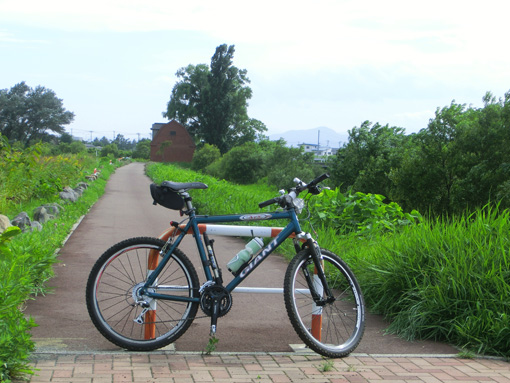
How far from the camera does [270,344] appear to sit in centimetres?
490

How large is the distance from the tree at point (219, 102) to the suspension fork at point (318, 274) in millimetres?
72156

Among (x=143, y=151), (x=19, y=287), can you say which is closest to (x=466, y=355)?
(x=19, y=287)

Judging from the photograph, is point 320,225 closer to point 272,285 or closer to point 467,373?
point 272,285

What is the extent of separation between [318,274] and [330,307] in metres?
0.34

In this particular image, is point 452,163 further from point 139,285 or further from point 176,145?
point 176,145

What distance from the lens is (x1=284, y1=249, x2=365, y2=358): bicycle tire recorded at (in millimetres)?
4343

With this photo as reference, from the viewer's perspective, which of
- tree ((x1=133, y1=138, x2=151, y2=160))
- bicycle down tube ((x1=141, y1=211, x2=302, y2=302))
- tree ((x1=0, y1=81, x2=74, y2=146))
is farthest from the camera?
tree ((x1=133, y1=138, x2=151, y2=160))

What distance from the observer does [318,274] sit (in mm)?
4645

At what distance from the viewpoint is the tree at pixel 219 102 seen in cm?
7656

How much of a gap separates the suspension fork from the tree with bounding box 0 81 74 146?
82642 millimetres

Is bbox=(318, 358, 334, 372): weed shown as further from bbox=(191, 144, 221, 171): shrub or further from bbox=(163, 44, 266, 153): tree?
bbox=(163, 44, 266, 153): tree

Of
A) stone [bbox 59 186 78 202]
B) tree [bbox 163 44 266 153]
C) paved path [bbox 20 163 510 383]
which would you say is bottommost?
stone [bbox 59 186 78 202]

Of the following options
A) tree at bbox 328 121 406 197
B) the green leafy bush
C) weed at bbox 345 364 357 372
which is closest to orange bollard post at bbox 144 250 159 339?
weed at bbox 345 364 357 372

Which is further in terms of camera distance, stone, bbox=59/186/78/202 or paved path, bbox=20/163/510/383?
stone, bbox=59/186/78/202
